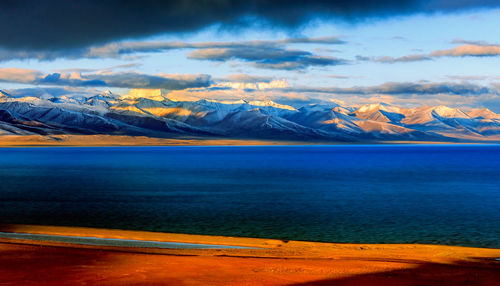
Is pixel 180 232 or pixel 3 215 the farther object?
pixel 3 215

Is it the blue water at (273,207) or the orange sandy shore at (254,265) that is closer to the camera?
the orange sandy shore at (254,265)

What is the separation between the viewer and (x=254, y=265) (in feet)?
89.8

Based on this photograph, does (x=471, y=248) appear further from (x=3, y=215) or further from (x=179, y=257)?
(x=3, y=215)

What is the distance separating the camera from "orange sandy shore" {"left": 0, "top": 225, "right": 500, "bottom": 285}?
24.3m

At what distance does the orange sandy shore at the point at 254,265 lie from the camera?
24328 millimetres

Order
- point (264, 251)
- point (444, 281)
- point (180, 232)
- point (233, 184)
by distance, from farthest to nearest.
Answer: point (233, 184) → point (180, 232) → point (264, 251) → point (444, 281)

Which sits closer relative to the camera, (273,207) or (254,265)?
(254,265)

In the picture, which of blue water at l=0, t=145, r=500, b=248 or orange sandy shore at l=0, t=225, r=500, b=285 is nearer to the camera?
orange sandy shore at l=0, t=225, r=500, b=285

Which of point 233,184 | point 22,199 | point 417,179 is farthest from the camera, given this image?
point 417,179

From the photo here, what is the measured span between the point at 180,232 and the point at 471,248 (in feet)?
66.1

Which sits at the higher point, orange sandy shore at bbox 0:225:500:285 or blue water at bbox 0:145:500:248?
orange sandy shore at bbox 0:225:500:285

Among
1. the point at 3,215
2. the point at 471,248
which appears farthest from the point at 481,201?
the point at 3,215

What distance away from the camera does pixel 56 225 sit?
44.5 metres

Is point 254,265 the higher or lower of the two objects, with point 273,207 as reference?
higher
